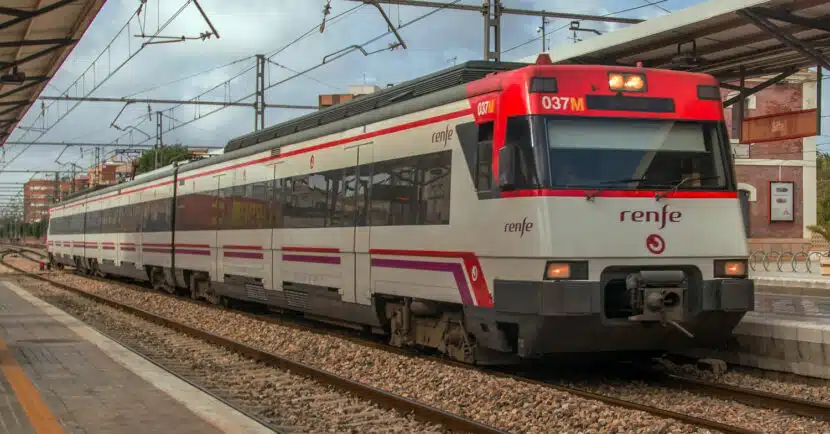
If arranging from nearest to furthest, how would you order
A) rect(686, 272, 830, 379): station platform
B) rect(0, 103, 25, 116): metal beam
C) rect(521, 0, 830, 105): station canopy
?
rect(686, 272, 830, 379): station platform, rect(521, 0, 830, 105): station canopy, rect(0, 103, 25, 116): metal beam

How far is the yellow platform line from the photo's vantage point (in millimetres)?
7039

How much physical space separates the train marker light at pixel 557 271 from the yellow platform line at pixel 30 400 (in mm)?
4380

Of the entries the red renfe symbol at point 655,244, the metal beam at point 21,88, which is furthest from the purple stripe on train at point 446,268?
the metal beam at point 21,88

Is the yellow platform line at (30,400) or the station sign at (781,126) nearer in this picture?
the yellow platform line at (30,400)

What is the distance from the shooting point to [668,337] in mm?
9516

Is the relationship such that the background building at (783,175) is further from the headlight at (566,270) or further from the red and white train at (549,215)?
the headlight at (566,270)

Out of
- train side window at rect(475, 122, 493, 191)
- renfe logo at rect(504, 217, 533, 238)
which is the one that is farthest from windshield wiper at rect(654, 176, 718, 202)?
train side window at rect(475, 122, 493, 191)

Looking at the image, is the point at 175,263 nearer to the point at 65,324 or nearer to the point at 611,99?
the point at 65,324

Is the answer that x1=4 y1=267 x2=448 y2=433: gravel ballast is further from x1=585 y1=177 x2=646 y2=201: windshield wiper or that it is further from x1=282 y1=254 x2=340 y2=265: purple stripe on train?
x1=585 y1=177 x2=646 y2=201: windshield wiper

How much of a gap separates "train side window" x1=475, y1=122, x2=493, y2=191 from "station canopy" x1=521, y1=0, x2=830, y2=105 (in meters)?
4.98

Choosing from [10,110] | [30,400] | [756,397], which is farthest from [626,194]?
[10,110]

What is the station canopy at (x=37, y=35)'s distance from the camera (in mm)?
13273

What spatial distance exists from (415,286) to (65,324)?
746 cm

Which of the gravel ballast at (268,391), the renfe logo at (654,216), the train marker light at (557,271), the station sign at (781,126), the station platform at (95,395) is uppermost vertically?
the station sign at (781,126)
